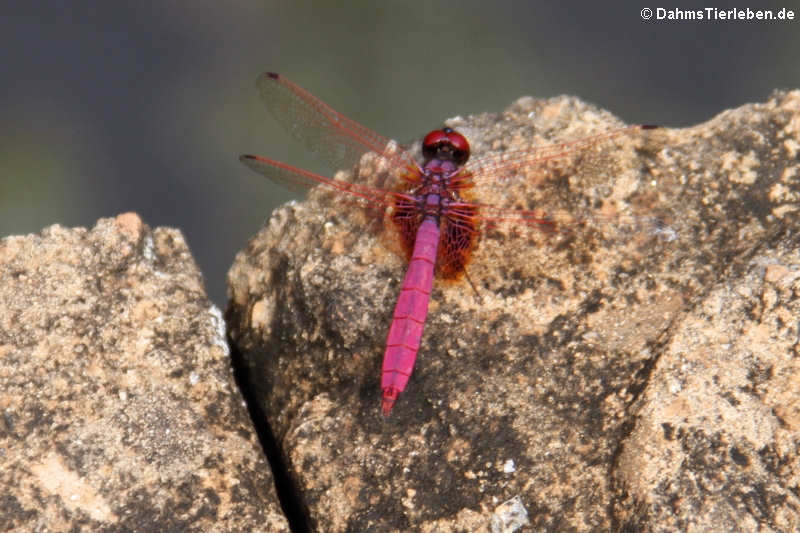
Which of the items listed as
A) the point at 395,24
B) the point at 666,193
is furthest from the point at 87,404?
the point at 395,24

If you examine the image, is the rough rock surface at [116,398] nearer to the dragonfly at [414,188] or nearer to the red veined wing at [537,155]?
the dragonfly at [414,188]

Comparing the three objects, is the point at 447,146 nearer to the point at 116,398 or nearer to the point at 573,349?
the point at 573,349

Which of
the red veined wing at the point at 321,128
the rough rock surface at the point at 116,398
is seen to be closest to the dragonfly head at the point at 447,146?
the red veined wing at the point at 321,128

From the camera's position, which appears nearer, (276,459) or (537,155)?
(276,459)

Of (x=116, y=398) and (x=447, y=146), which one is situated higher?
(x=447, y=146)

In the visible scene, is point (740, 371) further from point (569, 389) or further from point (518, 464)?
point (518, 464)

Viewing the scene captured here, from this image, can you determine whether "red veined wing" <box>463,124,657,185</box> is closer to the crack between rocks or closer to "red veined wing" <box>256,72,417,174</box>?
"red veined wing" <box>256,72,417,174</box>

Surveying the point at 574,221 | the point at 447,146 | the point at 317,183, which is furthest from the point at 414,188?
the point at 574,221
